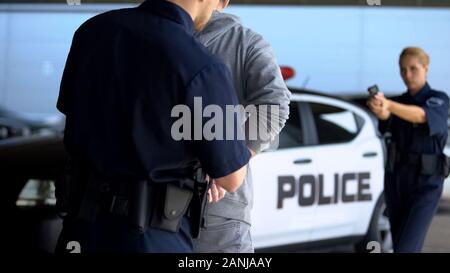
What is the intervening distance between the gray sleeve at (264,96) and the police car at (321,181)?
2.35 meters

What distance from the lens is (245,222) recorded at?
8.46ft

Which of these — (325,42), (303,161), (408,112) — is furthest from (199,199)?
(325,42)

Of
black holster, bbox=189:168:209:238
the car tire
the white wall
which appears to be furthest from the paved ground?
black holster, bbox=189:168:209:238

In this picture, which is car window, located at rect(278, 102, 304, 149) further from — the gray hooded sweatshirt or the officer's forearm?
the gray hooded sweatshirt

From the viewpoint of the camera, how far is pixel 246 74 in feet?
8.27

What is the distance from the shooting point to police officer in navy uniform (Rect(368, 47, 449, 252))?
436 cm

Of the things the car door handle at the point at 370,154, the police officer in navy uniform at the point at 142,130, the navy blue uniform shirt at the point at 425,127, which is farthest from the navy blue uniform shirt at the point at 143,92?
the car door handle at the point at 370,154

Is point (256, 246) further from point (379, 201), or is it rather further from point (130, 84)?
point (130, 84)

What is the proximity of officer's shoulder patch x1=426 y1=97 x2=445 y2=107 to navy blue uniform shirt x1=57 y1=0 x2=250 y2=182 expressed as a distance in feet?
8.09

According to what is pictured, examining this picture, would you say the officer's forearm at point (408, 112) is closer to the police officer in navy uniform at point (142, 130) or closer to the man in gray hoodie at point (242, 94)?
the man in gray hoodie at point (242, 94)

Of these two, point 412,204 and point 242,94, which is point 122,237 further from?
point 412,204

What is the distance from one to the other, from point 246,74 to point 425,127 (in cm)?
211
